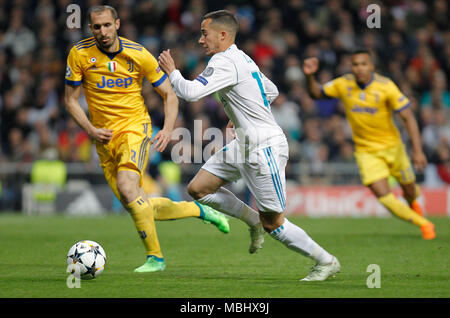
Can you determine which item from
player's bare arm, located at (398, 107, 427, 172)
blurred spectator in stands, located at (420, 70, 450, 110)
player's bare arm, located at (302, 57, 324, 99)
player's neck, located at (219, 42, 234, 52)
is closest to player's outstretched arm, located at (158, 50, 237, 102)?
player's neck, located at (219, 42, 234, 52)

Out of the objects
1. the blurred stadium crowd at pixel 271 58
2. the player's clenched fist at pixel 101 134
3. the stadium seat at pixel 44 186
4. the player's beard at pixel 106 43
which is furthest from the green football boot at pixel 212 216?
the stadium seat at pixel 44 186

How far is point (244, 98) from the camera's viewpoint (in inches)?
273

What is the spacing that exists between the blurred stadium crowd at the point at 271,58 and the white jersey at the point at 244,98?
32.0ft

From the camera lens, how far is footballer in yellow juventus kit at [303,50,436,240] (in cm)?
1081

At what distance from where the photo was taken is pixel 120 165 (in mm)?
7660

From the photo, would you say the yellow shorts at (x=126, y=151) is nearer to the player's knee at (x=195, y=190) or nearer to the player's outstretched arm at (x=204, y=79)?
the player's knee at (x=195, y=190)

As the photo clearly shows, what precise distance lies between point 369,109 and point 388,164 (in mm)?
832

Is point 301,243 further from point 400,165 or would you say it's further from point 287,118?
point 287,118

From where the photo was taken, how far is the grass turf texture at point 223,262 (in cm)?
629

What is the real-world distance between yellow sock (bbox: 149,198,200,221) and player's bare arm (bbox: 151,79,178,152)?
799 millimetres

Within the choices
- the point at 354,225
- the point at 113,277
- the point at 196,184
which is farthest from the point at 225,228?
the point at 354,225

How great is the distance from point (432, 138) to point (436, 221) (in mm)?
3721

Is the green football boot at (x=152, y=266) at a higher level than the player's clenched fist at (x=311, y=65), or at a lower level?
lower

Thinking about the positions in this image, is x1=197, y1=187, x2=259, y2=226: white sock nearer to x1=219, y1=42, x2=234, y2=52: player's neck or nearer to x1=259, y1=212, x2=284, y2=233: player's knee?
x1=259, y1=212, x2=284, y2=233: player's knee
